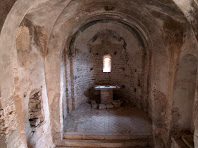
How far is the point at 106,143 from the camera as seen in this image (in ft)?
19.6

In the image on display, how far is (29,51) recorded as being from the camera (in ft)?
14.3

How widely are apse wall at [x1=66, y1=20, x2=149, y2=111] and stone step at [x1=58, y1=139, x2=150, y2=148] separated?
247 centimetres

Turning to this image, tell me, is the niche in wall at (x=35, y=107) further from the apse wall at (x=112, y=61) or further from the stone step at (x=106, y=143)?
the apse wall at (x=112, y=61)

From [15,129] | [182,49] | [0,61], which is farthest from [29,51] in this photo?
[182,49]

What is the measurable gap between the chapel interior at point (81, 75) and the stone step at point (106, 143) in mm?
38

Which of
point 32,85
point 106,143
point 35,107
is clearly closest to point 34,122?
point 35,107

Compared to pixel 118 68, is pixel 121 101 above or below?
below

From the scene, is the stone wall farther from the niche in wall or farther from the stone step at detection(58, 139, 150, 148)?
the stone step at detection(58, 139, 150, 148)

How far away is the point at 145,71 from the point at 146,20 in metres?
3.09

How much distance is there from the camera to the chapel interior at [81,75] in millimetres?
3064

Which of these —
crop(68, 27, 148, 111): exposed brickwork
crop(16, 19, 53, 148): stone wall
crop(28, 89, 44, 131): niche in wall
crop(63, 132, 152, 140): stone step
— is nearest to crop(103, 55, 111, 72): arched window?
crop(68, 27, 148, 111): exposed brickwork

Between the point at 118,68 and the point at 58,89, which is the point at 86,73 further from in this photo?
the point at 58,89

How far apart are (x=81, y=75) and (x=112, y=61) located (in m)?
2.28

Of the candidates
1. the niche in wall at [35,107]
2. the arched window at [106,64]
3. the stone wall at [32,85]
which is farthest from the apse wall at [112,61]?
the niche in wall at [35,107]
